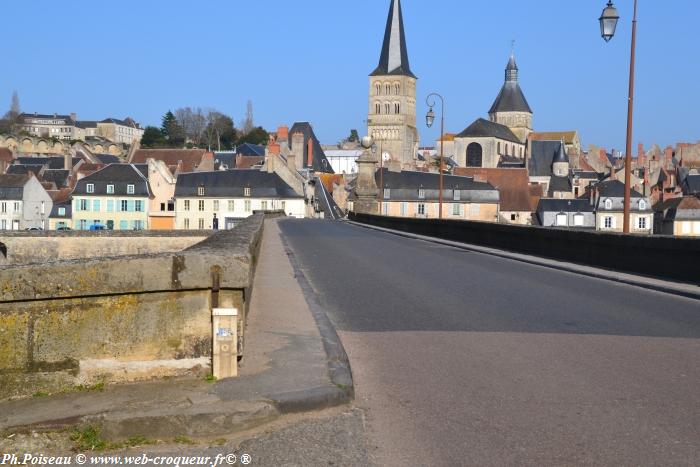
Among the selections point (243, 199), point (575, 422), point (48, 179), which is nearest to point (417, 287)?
point (575, 422)

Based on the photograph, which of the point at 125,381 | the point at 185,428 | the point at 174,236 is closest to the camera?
the point at 185,428

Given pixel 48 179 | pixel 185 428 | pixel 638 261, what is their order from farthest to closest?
pixel 48 179 → pixel 638 261 → pixel 185 428

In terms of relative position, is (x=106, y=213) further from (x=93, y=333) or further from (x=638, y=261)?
(x=93, y=333)

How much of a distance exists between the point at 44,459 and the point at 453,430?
2.61 meters

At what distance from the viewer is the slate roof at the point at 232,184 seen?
8444cm

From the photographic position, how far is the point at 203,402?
5895 mm

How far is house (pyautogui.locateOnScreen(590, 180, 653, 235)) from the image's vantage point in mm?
90000

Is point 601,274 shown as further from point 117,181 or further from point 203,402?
point 117,181

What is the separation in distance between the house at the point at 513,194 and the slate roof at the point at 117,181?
41473mm

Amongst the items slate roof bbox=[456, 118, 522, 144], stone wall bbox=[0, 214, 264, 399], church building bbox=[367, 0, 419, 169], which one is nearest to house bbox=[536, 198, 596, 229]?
church building bbox=[367, 0, 419, 169]

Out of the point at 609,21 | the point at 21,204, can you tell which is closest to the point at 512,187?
the point at 21,204

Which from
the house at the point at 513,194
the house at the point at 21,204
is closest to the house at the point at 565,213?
the house at the point at 513,194

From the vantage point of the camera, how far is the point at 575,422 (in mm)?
6004

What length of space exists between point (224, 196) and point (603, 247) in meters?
67.3
